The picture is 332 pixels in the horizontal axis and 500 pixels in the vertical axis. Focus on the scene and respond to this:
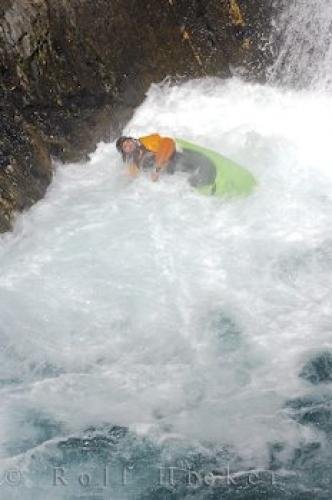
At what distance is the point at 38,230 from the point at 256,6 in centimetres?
444

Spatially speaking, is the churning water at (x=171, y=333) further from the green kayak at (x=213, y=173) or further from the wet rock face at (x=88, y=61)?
the wet rock face at (x=88, y=61)

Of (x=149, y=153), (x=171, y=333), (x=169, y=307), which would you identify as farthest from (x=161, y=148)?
(x=171, y=333)

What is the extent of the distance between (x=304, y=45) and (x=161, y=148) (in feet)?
9.27

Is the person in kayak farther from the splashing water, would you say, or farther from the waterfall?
the waterfall

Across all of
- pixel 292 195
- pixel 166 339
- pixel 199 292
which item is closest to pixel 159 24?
pixel 292 195

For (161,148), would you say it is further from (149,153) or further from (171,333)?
(171,333)

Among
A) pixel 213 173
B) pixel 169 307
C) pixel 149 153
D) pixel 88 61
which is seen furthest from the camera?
pixel 88 61

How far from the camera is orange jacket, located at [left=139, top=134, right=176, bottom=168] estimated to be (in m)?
7.51

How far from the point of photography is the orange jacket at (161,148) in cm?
751

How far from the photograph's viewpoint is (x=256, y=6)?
8.36 meters

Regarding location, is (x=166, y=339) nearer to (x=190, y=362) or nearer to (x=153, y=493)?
(x=190, y=362)

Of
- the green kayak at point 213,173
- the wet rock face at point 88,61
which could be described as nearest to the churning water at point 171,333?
the green kayak at point 213,173

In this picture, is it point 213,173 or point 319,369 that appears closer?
point 319,369

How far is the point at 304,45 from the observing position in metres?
8.56
